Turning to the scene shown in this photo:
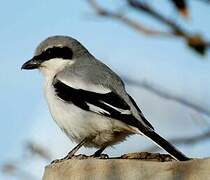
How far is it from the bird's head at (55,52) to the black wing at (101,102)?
49 centimetres

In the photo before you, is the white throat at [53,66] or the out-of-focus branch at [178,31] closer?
the out-of-focus branch at [178,31]

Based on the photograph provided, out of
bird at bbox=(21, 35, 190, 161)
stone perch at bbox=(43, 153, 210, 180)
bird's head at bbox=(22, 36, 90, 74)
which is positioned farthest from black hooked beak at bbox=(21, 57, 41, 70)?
stone perch at bbox=(43, 153, 210, 180)

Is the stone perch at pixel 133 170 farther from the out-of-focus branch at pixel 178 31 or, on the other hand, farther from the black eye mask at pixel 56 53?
the black eye mask at pixel 56 53

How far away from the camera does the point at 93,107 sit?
398 centimetres

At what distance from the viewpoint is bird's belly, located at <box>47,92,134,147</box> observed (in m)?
3.92

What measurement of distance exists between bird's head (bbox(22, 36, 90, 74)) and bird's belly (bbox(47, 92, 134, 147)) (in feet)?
1.97

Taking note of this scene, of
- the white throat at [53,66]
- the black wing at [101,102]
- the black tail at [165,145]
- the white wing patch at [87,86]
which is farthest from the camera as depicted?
the white throat at [53,66]

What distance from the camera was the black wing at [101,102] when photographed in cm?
386

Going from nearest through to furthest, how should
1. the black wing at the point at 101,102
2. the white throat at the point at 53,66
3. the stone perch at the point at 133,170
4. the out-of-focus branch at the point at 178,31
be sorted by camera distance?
the out-of-focus branch at the point at 178,31
the stone perch at the point at 133,170
the black wing at the point at 101,102
the white throat at the point at 53,66

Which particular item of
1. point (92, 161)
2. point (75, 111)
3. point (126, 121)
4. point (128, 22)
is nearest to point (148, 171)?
point (92, 161)

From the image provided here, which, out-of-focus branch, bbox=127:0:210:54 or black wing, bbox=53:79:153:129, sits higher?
black wing, bbox=53:79:153:129

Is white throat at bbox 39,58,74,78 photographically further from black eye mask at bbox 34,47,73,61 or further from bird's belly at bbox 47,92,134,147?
bird's belly at bbox 47,92,134,147

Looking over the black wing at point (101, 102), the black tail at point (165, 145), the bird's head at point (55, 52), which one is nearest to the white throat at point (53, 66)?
the bird's head at point (55, 52)

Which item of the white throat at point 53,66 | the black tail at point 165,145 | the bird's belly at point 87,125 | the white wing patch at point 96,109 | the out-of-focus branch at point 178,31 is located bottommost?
the out-of-focus branch at point 178,31
